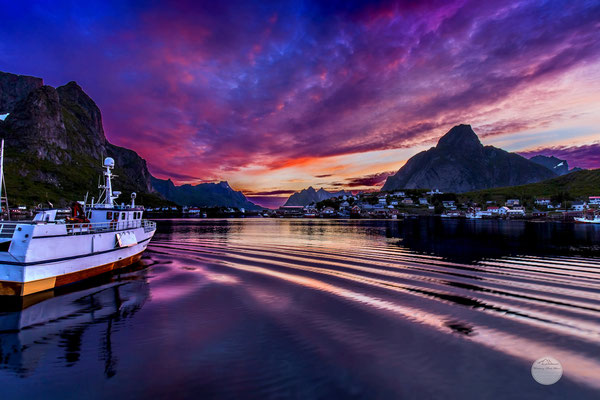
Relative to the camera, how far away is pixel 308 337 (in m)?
13.6

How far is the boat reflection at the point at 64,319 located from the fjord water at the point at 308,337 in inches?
3.7

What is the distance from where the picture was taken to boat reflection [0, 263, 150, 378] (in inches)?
462

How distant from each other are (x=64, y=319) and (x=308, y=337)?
14.5m

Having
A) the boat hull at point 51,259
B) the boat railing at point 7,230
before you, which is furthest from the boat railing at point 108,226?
the boat railing at point 7,230

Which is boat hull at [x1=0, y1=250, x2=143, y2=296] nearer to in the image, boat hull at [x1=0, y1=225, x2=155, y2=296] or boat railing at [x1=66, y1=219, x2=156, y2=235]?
boat hull at [x1=0, y1=225, x2=155, y2=296]

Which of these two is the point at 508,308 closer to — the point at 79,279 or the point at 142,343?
the point at 142,343

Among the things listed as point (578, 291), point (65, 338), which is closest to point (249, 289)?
point (65, 338)

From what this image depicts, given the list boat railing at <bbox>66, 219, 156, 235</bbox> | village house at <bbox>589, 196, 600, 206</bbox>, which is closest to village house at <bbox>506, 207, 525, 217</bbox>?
village house at <bbox>589, 196, 600, 206</bbox>

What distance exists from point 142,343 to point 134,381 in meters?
3.35

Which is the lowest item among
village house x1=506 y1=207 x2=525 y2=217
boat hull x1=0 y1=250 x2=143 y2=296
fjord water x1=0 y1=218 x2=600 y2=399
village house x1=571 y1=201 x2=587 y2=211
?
fjord water x1=0 y1=218 x2=600 y2=399

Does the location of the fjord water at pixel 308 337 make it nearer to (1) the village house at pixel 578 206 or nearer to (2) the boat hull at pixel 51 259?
(2) the boat hull at pixel 51 259

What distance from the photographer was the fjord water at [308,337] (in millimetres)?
9727

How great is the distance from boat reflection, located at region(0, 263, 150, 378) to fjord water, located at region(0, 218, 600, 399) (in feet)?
0.31

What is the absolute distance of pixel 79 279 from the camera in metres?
23.4
